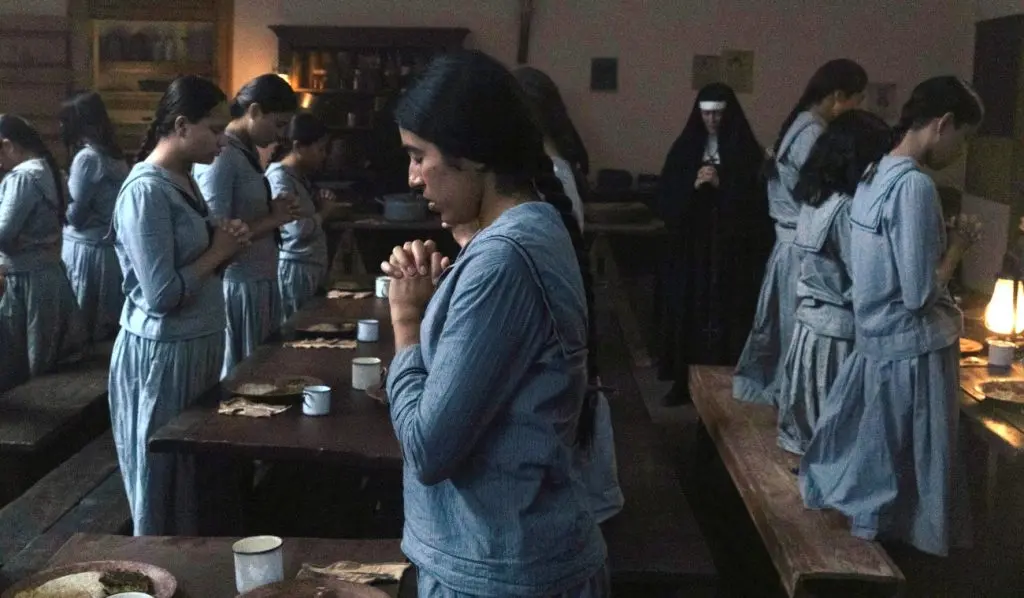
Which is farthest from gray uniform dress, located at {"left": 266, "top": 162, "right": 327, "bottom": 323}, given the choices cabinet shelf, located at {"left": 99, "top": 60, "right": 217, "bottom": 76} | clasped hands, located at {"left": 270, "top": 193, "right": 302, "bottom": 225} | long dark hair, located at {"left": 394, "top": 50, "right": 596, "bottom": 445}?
cabinet shelf, located at {"left": 99, "top": 60, "right": 217, "bottom": 76}

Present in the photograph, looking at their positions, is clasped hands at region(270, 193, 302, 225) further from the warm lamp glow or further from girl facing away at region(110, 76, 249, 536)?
the warm lamp glow

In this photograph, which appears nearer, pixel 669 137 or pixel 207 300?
pixel 207 300

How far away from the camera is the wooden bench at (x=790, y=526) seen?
10.5 feet

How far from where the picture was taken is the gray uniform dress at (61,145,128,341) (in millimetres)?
5992

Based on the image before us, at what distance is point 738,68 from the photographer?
29.5 feet

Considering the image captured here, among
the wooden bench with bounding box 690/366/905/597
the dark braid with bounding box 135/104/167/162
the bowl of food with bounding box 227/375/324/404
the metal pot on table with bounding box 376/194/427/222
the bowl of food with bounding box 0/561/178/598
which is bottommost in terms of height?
the wooden bench with bounding box 690/366/905/597

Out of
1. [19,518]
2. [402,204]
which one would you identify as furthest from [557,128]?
[402,204]

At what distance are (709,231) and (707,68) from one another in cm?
283

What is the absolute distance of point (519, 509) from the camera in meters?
1.60

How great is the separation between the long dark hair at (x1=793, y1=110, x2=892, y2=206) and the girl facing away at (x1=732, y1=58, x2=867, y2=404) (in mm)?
902

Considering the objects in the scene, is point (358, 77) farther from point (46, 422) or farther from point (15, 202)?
point (46, 422)

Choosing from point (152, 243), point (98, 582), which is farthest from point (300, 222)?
point (98, 582)

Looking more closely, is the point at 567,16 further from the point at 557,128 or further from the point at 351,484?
the point at 557,128

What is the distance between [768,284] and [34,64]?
6.67 meters
